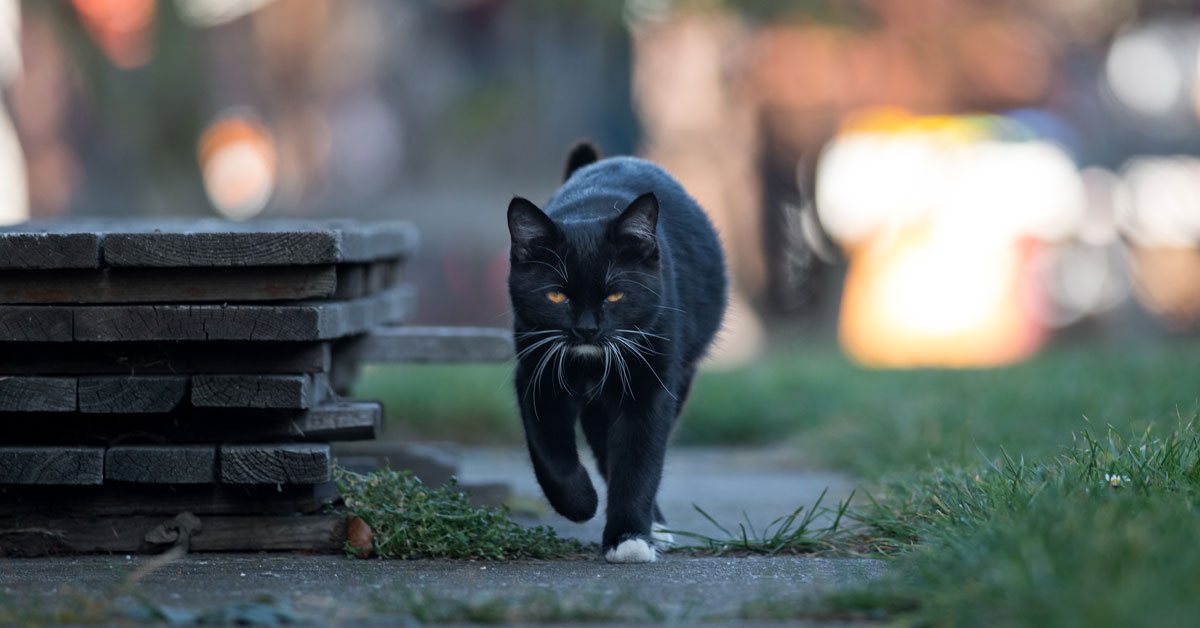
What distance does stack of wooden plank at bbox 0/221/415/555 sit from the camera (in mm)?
3359

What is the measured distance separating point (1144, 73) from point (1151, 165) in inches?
50.4

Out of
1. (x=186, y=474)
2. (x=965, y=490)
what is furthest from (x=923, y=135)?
(x=186, y=474)

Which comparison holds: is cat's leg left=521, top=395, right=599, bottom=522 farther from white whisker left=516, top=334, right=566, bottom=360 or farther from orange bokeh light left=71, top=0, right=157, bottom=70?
orange bokeh light left=71, top=0, right=157, bottom=70

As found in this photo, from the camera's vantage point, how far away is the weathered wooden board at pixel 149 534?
342 cm

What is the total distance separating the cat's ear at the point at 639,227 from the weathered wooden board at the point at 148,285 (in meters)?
0.92

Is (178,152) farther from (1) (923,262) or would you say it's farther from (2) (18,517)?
(2) (18,517)

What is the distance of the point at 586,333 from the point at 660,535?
711mm

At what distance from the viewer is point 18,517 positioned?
135 inches

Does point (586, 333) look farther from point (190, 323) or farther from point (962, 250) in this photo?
point (962, 250)

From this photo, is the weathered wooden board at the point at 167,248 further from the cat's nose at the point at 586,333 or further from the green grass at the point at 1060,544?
the green grass at the point at 1060,544

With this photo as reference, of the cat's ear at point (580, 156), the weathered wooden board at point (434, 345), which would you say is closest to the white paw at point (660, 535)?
the weathered wooden board at point (434, 345)

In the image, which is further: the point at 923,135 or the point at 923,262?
the point at 923,135

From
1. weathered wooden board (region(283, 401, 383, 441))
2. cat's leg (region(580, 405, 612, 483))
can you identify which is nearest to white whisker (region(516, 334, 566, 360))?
cat's leg (region(580, 405, 612, 483))

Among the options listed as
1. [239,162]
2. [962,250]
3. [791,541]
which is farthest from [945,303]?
[239,162]
